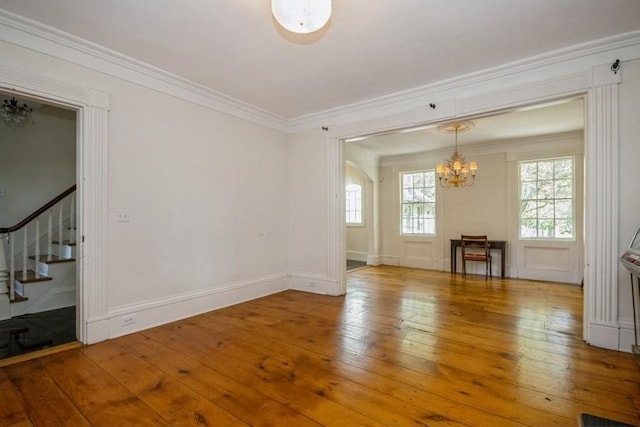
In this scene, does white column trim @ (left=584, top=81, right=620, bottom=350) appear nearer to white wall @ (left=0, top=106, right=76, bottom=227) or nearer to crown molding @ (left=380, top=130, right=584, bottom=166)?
crown molding @ (left=380, top=130, right=584, bottom=166)

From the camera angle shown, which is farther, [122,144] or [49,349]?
[122,144]

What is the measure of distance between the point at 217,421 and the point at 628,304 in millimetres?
3419

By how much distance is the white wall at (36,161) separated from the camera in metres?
4.48

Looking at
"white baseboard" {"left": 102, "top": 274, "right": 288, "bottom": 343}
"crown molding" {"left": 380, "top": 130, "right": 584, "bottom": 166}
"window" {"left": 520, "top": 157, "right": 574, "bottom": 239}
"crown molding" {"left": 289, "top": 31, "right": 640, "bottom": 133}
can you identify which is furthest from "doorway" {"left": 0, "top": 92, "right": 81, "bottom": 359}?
"window" {"left": 520, "top": 157, "right": 574, "bottom": 239}

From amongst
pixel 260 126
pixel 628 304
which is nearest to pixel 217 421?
pixel 628 304

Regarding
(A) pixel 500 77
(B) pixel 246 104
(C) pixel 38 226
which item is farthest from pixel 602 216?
(C) pixel 38 226

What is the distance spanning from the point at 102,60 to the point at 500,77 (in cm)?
402

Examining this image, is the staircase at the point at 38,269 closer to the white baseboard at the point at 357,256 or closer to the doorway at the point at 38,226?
the doorway at the point at 38,226

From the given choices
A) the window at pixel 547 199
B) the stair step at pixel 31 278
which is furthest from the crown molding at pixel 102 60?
the window at pixel 547 199

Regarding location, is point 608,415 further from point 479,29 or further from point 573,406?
point 479,29

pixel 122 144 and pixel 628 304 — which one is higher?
pixel 122 144

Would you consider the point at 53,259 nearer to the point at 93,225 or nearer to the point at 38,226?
the point at 38,226

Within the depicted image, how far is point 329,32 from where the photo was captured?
253cm

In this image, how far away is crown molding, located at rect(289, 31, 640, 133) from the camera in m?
2.68
